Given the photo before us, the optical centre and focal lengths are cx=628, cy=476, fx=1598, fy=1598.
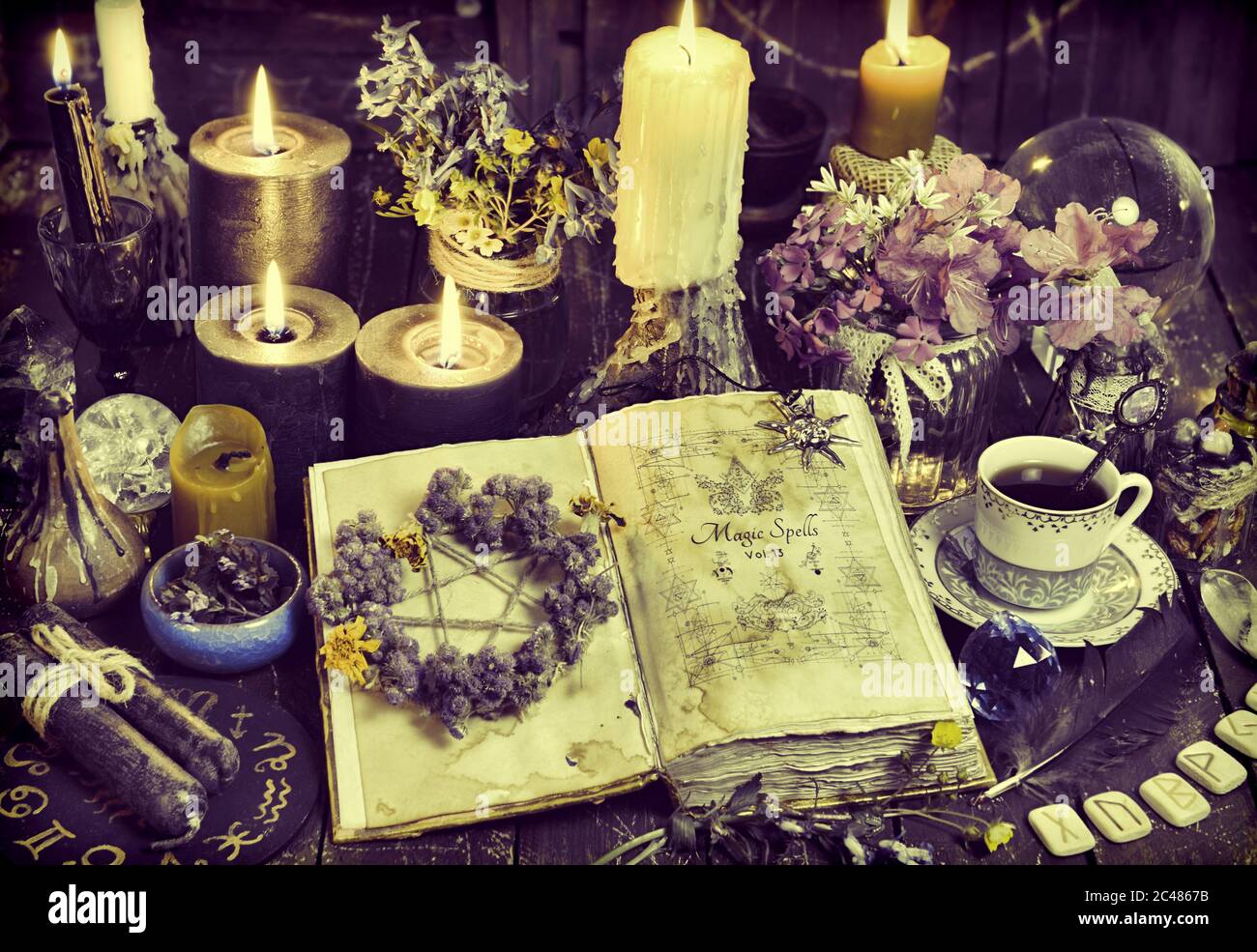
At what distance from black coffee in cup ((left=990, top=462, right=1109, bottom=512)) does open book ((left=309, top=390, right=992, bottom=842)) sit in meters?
0.12

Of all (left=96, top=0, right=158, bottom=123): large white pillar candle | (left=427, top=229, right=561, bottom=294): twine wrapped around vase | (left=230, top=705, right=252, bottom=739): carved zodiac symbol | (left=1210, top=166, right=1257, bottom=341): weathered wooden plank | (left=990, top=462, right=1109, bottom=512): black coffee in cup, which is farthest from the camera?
(left=1210, top=166, right=1257, bottom=341): weathered wooden plank

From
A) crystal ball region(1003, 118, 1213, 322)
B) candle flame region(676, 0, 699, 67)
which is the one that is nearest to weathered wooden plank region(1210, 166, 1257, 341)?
crystal ball region(1003, 118, 1213, 322)

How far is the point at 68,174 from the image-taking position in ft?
5.85

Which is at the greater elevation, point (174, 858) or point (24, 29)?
point (24, 29)

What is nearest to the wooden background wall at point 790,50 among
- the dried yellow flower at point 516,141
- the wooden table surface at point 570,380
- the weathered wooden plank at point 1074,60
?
the weathered wooden plank at point 1074,60

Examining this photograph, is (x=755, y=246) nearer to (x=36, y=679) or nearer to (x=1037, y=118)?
(x=1037, y=118)

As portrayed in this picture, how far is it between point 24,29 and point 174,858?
155 centimetres

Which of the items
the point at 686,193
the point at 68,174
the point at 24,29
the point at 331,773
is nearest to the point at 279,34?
the point at 24,29

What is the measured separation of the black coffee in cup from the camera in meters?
1.66

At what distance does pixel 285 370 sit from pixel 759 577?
57cm

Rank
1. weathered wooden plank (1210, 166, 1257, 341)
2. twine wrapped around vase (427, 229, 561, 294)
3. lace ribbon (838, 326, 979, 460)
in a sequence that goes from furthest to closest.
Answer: weathered wooden plank (1210, 166, 1257, 341)
twine wrapped around vase (427, 229, 561, 294)
lace ribbon (838, 326, 979, 460)

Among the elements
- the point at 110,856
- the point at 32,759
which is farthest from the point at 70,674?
the point at 110,856

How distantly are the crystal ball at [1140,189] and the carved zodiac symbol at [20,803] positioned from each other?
1348 millimetres

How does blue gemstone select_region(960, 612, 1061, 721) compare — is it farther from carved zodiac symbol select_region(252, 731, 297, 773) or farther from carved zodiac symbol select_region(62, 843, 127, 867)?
carved zodiac symbol select_region(62, 843, 127, 867)
